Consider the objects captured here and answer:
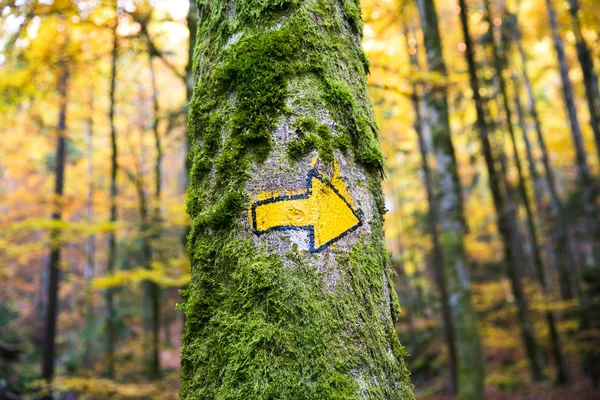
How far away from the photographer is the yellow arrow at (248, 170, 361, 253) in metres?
1.22

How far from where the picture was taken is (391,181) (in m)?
19.7

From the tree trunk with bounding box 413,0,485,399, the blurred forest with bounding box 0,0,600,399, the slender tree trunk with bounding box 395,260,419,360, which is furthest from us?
the slender tree trunk with bounding box 395,260,419,360

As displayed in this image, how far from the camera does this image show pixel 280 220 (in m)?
1.22

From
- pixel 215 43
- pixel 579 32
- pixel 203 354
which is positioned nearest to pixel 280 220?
pixel 203 354

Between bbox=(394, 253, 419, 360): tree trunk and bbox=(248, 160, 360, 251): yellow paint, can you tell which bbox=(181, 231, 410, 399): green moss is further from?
bbox=(394, 253, 419, 360): tree trunk

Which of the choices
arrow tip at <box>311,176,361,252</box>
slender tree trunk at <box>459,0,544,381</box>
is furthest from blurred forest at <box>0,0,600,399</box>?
arrow tip at <box>311,176,361,252</box>

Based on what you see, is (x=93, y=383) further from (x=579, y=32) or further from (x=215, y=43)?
(x=579, y=32)

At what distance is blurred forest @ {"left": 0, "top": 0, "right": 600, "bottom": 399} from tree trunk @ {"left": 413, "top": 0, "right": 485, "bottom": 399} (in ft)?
0.14

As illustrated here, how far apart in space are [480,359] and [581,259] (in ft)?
66.3

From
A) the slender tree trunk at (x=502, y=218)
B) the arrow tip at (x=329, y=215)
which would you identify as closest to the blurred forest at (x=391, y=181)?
the slender tree trunk at (x=502, y=218)

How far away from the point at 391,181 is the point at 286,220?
19.0 m

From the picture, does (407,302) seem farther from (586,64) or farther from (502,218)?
(586,64)

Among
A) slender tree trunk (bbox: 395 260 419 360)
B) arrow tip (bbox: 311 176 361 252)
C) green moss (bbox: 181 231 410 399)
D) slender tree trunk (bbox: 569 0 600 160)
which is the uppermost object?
slender tree trunk (bbox: 569 0 600 160)

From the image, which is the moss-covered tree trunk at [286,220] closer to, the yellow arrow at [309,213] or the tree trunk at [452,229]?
the yellow arrow at [309,213]
